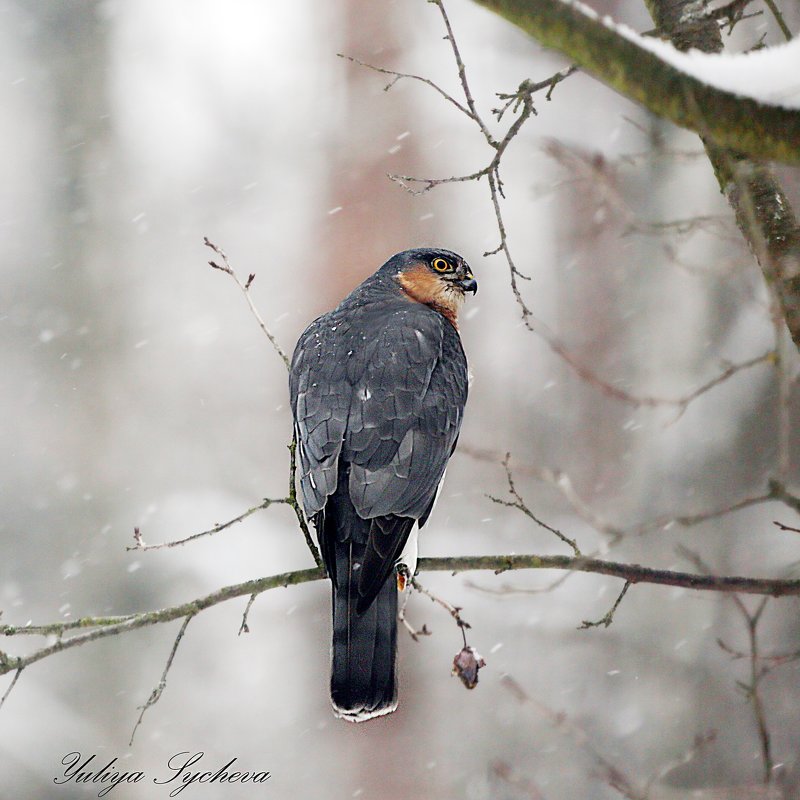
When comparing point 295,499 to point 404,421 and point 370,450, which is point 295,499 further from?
point 404,421

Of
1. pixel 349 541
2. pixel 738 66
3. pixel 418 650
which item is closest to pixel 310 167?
pixel 418 650

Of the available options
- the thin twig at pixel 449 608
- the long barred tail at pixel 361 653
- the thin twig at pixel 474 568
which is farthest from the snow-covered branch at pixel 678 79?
the long barred tail at pixel 361 653

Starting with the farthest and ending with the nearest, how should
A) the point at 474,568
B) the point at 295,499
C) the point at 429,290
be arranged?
the point at 429,290 → the point at 295,499 → the point at 474,568

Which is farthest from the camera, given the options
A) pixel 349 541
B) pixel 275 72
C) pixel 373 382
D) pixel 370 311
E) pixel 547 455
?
pixel 275 72

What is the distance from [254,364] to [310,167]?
2.13m

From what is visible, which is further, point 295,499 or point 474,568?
point 295,499

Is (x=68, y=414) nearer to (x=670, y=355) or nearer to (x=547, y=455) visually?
(x=547, y=455)

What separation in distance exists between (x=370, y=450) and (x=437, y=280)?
1184 millimetres

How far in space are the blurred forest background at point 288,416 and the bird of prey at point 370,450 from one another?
12.7ft

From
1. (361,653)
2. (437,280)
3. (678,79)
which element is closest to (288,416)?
(437,280)

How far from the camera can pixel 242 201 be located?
976 centimetres

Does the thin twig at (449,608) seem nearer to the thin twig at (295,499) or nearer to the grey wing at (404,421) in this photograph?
the grey wing at (404,421)

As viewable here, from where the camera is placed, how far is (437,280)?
13.7ft

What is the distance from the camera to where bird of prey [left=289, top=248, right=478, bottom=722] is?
3.04 m
